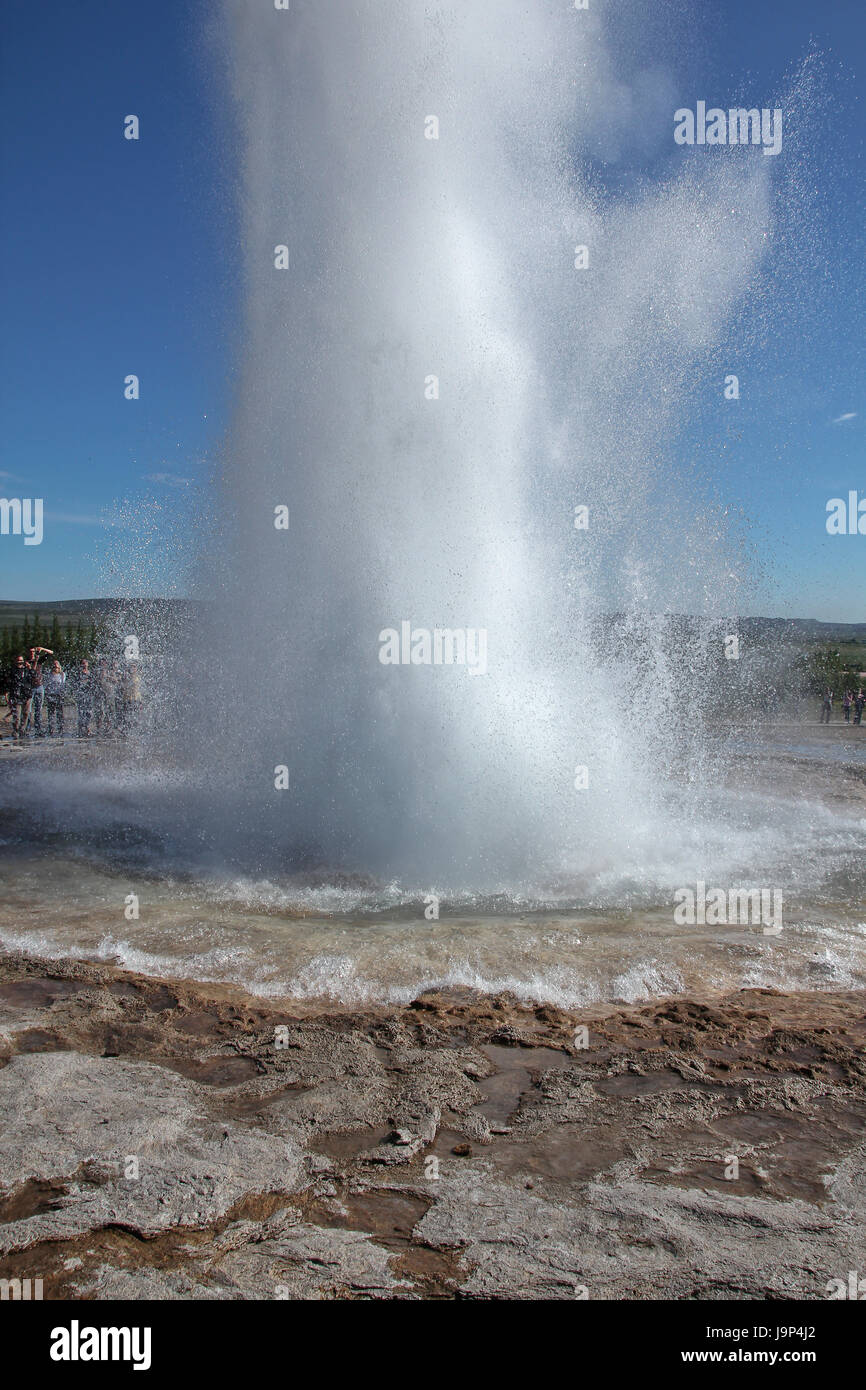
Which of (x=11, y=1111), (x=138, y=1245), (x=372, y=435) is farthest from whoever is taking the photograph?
(x=372, y=435)

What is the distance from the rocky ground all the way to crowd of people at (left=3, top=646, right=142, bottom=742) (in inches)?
529

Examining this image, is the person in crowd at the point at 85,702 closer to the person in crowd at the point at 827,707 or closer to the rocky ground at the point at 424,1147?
the rocky ground at the point at 424,1147

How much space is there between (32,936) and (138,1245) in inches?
160

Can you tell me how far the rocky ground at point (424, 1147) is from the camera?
312 centimetres

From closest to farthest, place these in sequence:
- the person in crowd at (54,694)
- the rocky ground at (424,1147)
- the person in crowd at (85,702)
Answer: the rocky ground at (424,1147) → the person in crowd at (54,694) → the person in crowd at (85,702)

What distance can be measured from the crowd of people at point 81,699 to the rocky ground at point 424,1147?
1344cm

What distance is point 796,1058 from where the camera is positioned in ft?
16.4

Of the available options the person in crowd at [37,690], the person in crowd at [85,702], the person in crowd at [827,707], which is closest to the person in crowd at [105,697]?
the person in crowd at [85,702]

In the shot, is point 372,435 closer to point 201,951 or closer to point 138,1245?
point 201,951

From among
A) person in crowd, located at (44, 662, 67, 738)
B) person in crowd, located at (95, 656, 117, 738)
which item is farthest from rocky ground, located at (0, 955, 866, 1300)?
person in crowd, located at (44, 662, 67, 738)

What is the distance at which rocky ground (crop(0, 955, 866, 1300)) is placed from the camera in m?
3.12

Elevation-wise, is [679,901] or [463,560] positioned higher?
[463,560]
